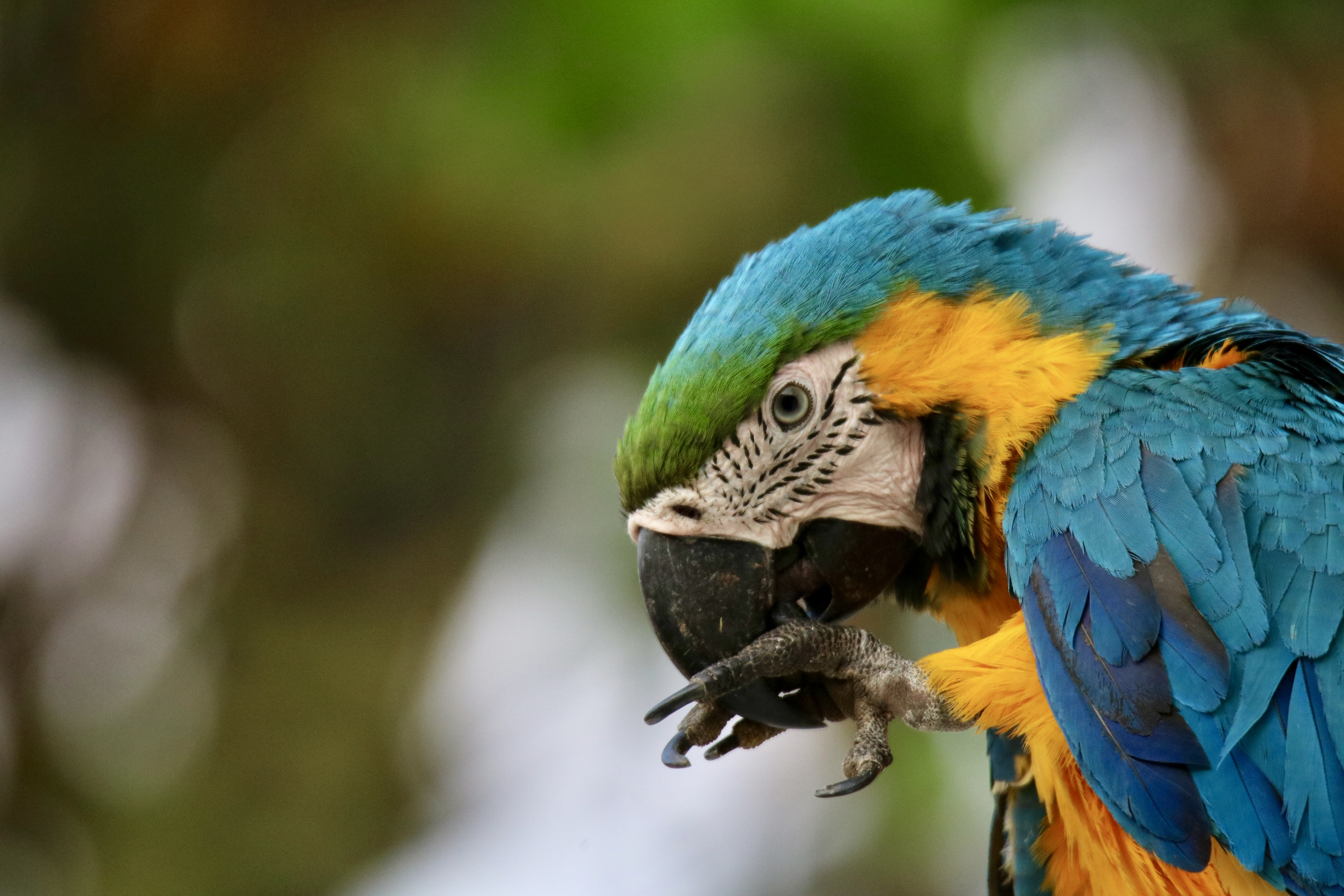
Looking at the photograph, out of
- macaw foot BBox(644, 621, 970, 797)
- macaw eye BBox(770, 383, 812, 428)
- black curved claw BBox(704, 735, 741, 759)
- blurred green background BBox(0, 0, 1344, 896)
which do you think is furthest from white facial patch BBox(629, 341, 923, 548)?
blurred green background BBox(0, 0, 1344, 896)

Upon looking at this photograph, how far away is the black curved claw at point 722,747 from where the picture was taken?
193cm

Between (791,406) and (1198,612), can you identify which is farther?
(791,406)

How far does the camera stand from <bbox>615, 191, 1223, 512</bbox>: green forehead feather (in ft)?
6.32

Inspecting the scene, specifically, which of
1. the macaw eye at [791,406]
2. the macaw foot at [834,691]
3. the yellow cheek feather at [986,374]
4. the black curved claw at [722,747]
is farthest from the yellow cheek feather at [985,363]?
the black curved claw at [722,747]

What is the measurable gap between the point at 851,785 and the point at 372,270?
8.86 ft

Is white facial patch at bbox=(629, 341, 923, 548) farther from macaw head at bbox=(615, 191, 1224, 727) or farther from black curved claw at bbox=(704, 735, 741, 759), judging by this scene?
black curved claw at bbox=(704, 735, 741, 759)

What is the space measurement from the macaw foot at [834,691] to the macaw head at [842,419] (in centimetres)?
6

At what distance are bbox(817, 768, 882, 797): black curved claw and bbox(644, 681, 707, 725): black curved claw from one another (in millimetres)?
245

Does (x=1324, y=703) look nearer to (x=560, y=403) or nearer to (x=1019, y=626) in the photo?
(x=1019, y=626)

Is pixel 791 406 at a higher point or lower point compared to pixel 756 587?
higher

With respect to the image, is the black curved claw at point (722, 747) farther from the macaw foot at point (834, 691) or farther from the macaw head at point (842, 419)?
the macaw head at point (842, 419)

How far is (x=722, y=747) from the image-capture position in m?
1.95

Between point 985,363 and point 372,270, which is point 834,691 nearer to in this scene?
point 985,363

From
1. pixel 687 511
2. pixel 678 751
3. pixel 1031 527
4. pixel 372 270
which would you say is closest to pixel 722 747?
pixel 678 751
